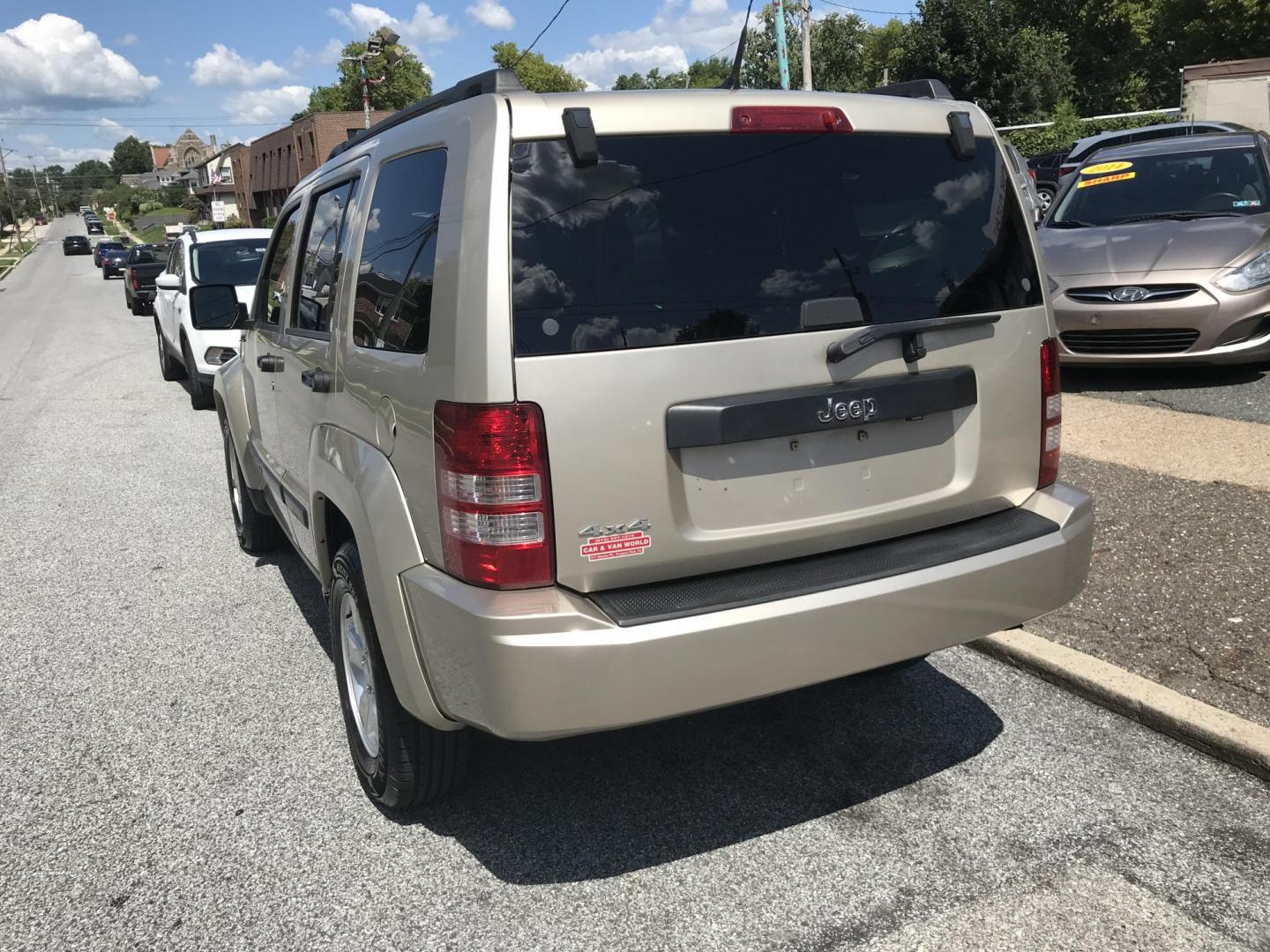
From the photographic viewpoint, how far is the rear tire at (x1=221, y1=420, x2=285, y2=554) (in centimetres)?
593

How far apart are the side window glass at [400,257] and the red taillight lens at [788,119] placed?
0.80 m

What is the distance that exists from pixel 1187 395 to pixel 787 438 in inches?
256

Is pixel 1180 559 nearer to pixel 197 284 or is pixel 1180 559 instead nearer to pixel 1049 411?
pixel 1049 411

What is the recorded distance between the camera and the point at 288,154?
73688 millimetres

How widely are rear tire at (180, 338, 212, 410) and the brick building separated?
42.2 m

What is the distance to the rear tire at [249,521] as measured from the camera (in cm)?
593

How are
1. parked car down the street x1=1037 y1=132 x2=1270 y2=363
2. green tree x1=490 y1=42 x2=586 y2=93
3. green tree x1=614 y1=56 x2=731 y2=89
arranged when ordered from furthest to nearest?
green tree x1=614 y1=56 x2=731 y2=89, green tree x1=490 y1=42 x2=586 y2=93, parked car down the street x1=1037 y1=132 x2=1270 y2=363

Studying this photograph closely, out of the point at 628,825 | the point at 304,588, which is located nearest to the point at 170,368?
the point at 304,588

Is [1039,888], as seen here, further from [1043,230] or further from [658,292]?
[1043,230]

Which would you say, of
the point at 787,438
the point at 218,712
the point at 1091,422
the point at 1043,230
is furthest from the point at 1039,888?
the point at 1043,230

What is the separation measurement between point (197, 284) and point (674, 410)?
9.39m

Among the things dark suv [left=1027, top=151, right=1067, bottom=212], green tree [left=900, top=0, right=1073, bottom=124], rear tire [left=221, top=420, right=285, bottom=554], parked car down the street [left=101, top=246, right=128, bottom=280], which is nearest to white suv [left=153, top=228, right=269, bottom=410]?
rear tire [left=221, top=420, right=285, bottom=554]

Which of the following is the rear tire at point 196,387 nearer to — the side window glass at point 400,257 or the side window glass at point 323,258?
the side window glass at point 323,258

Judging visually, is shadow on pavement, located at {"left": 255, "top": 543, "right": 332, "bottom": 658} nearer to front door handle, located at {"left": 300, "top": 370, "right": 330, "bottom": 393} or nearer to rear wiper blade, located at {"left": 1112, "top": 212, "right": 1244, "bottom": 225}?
front door handle, located at {"left": 300, "top": 370, "right": 330, "bottom": 393}
